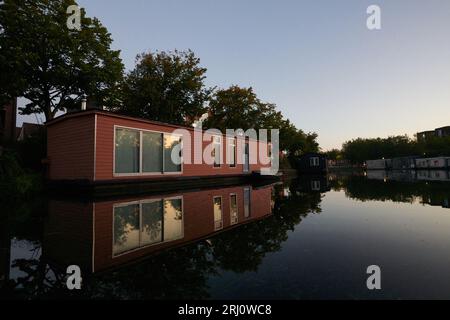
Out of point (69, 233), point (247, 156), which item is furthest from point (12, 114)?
point (69, 233)

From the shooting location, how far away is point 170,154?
1304cm

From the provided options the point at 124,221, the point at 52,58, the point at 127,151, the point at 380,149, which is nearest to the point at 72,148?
the point at 127,151

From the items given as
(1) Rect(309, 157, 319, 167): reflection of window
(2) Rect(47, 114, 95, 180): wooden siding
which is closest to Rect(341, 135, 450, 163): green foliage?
(1) Rect(309, 157, 319, 167): reflection of window

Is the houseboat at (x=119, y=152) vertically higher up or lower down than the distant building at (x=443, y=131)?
lower down

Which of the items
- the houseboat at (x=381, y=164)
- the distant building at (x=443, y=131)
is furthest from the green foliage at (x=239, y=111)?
the distant building at (x=443, y=131)

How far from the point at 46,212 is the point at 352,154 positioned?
86742mm


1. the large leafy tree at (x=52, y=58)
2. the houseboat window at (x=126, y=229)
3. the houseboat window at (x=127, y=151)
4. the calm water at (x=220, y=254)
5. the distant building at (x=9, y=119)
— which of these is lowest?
the calm water at (x=220, y=254)

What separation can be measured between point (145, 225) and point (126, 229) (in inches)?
15.6

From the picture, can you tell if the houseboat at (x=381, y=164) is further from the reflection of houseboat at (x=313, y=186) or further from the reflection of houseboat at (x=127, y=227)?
the reflection of houseboat at (x=127, y=227)

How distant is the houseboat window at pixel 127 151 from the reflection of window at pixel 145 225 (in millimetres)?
3751

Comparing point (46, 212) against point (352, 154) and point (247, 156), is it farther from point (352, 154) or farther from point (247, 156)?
point (352, 154)

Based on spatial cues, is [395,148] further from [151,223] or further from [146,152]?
[151,223]

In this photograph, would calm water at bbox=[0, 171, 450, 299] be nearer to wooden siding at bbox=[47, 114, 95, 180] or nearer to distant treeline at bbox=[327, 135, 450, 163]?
wooden siding at bbox=[47, 114, 95, 180]

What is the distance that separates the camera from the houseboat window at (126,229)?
3.93m
